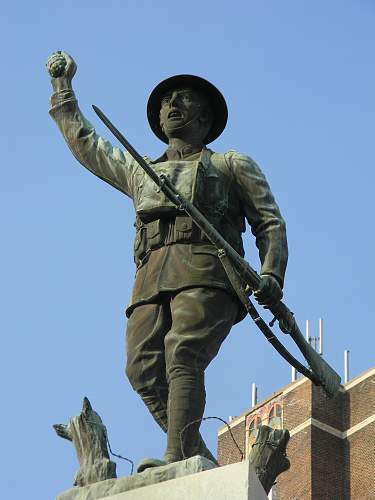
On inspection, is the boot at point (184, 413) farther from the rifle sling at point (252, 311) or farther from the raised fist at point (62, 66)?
the raised fist at point (62, 66)

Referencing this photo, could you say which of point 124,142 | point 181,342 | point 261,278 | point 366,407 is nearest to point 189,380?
point 181,342

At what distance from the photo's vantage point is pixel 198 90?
30.8ft

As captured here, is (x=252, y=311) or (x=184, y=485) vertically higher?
(x=252, y=311)

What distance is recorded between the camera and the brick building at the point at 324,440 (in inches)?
1715

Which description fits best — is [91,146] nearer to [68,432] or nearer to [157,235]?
[157,235]

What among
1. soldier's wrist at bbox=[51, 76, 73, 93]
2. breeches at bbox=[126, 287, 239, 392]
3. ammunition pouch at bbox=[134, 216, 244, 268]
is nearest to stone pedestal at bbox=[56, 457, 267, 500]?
breeches at bbox=[126, 287, 239, 392]

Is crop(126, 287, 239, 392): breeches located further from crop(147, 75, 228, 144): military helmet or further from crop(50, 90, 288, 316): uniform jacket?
crop(147, 75, 228, 144): military helmet

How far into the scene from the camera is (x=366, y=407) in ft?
146

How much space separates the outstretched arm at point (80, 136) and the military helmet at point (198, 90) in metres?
0.30

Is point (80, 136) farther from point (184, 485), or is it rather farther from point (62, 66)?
point (184, 485)

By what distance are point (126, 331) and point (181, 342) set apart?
58cm

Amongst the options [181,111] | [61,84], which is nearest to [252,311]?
[181,111]

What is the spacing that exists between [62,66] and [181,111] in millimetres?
1061

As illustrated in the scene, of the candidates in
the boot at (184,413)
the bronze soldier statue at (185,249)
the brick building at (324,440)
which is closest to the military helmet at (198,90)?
the bronze soldier statue at (185,249)
